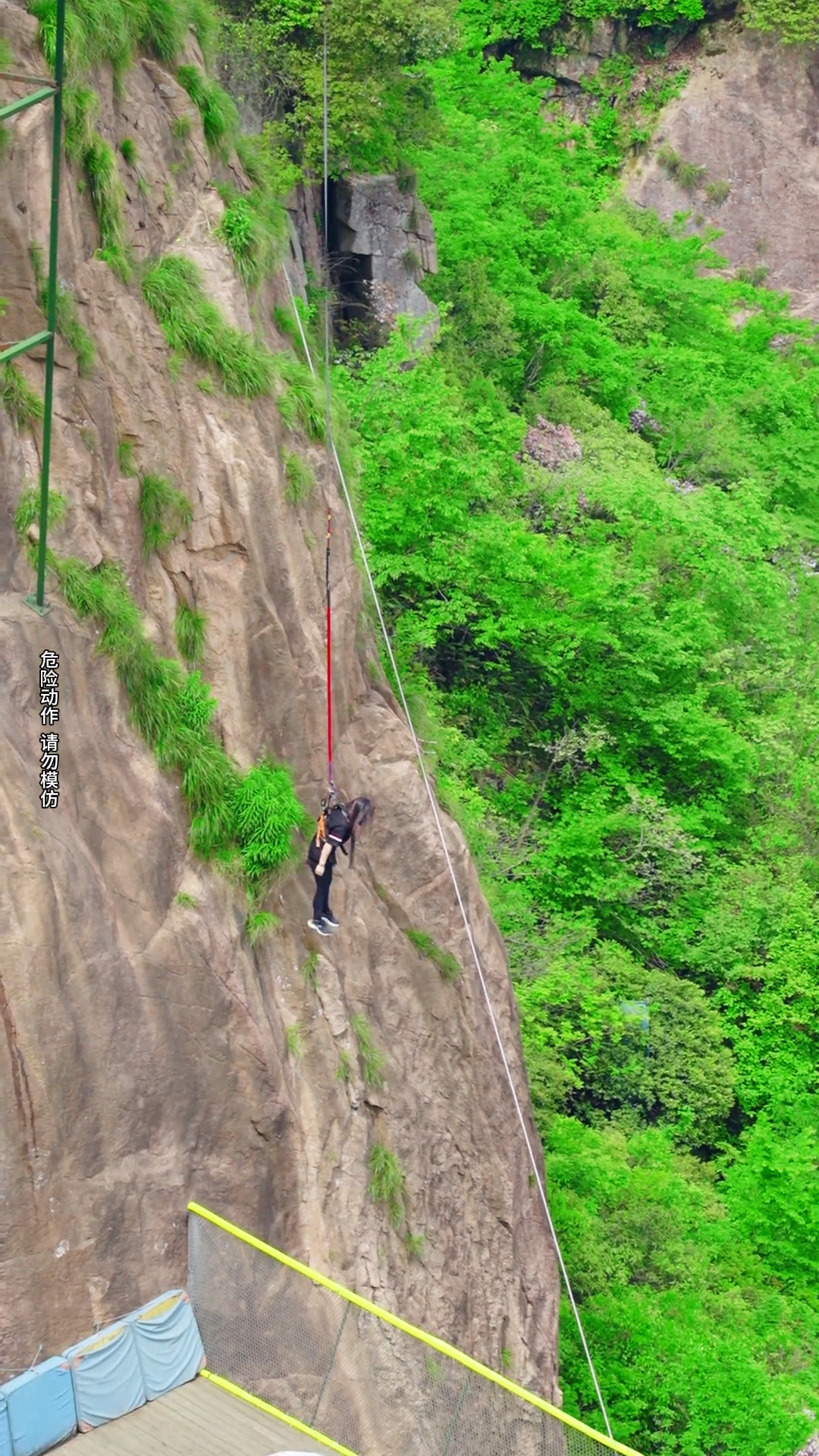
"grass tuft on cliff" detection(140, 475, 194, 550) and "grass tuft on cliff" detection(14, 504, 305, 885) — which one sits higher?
"grass tuft on cliff" detection(140, 475, 194, 550)

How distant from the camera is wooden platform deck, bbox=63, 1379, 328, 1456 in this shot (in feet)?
33.4

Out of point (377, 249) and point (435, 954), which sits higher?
point (377, 249)

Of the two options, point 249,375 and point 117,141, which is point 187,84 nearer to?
point 117,141

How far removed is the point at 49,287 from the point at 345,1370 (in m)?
8.32

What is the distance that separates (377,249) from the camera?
1066 inches

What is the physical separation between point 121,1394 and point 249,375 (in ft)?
28.4

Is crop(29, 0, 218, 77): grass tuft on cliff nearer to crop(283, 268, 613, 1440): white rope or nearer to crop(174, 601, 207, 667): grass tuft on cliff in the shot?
crop(283, 268, 613, 1440): white rope

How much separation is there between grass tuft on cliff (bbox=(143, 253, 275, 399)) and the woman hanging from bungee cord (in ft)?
13.4

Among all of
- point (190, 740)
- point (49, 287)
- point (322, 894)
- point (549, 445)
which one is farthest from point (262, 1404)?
point (549, 445)

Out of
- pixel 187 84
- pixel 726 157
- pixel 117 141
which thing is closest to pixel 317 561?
pixel 117 141

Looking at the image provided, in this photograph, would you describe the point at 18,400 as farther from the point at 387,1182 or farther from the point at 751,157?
the point at 751,157

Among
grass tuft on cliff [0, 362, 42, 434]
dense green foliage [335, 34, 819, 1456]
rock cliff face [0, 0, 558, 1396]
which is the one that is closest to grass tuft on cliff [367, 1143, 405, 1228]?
rock cliff face [0, 0, 558, 1396]

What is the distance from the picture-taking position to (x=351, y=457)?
16.9m

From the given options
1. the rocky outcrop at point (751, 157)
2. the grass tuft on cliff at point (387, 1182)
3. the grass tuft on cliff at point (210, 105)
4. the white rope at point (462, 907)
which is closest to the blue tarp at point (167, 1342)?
the grass tuft on cliff at point (387, 1182)
